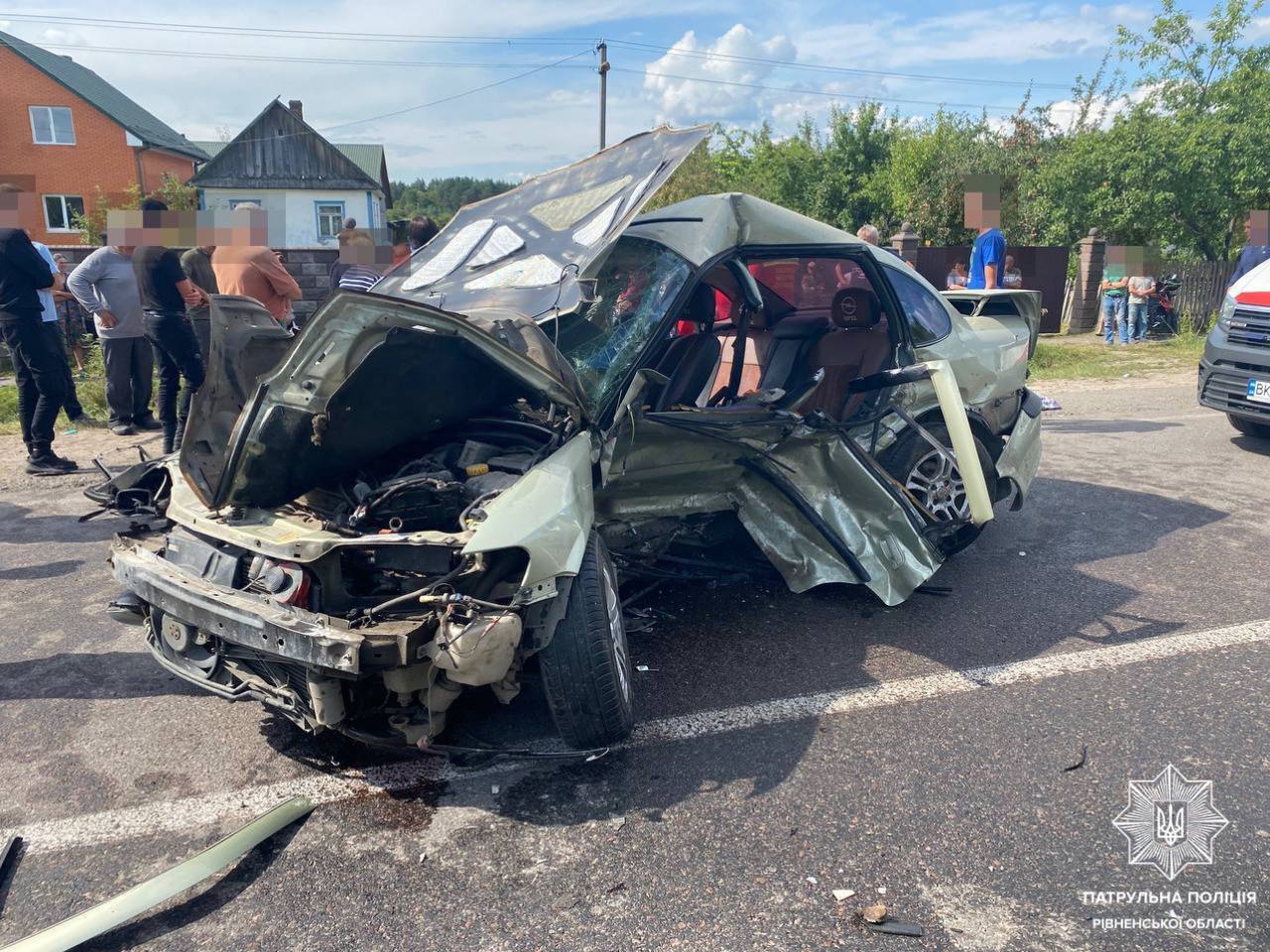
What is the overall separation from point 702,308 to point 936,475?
61.4 inches

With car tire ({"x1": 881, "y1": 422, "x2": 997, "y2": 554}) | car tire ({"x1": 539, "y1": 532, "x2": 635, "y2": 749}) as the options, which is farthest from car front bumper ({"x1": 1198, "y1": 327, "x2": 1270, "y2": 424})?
car tire ({"x1": 539, "y1": 532, "x2": 635, "y2": 749})

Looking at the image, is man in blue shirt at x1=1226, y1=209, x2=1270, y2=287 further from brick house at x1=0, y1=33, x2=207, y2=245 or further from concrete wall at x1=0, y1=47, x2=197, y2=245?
brick house at x1=0, y1=33, x2=207, y2=245

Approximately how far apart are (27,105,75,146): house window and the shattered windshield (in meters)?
41.8

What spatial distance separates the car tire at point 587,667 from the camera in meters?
2.80

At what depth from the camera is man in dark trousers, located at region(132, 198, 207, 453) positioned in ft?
22.8

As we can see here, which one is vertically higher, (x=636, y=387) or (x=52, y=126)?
(x=52, y=126)

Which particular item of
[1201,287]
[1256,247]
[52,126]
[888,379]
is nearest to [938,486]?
[888,379]

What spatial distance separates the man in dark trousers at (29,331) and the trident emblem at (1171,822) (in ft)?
24.3

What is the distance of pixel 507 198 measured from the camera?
4.77 m

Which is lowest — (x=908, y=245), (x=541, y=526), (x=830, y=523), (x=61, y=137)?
(x=830, y=523)

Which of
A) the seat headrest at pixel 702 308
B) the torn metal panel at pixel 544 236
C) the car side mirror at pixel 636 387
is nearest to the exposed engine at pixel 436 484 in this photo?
the car side mirror at pixel 636 387

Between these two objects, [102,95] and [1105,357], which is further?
[102,95]

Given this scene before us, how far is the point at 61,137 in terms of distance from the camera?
36.5m

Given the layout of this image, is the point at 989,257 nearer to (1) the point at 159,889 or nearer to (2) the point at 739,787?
(2) the point at 739,787
